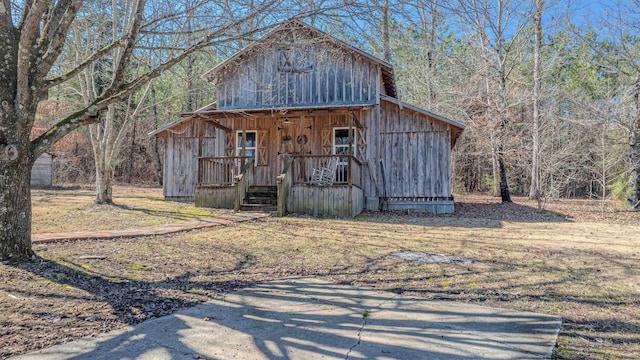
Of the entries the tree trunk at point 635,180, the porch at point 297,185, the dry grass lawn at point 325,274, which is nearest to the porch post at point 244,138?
the porch at point 297,185

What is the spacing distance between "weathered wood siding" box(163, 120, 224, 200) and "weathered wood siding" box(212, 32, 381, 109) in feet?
8.90

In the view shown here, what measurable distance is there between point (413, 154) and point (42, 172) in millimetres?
22834

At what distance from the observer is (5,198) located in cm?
462

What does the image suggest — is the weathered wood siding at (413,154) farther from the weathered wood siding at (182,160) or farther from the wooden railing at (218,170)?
the weathered wood siding at (182,160)

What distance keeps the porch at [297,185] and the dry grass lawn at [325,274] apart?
8.59 ft

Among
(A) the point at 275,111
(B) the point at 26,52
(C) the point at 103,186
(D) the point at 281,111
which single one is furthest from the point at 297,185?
(B) the point at 26,52

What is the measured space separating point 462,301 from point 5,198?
5.51 meters

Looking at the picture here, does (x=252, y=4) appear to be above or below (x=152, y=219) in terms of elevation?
above

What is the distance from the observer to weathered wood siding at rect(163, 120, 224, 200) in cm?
1680

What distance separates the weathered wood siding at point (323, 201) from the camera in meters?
11.9

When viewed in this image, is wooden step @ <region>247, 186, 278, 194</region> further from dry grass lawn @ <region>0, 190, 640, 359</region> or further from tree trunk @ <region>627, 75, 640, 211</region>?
tree trunk @ <region>627, 75, 640, 211</region>

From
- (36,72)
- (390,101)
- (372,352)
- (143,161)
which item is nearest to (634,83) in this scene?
(390,101)

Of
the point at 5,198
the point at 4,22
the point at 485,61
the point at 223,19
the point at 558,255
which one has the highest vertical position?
the point at 485,61

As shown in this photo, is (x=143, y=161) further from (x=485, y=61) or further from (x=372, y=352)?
(x=372, y=352)
